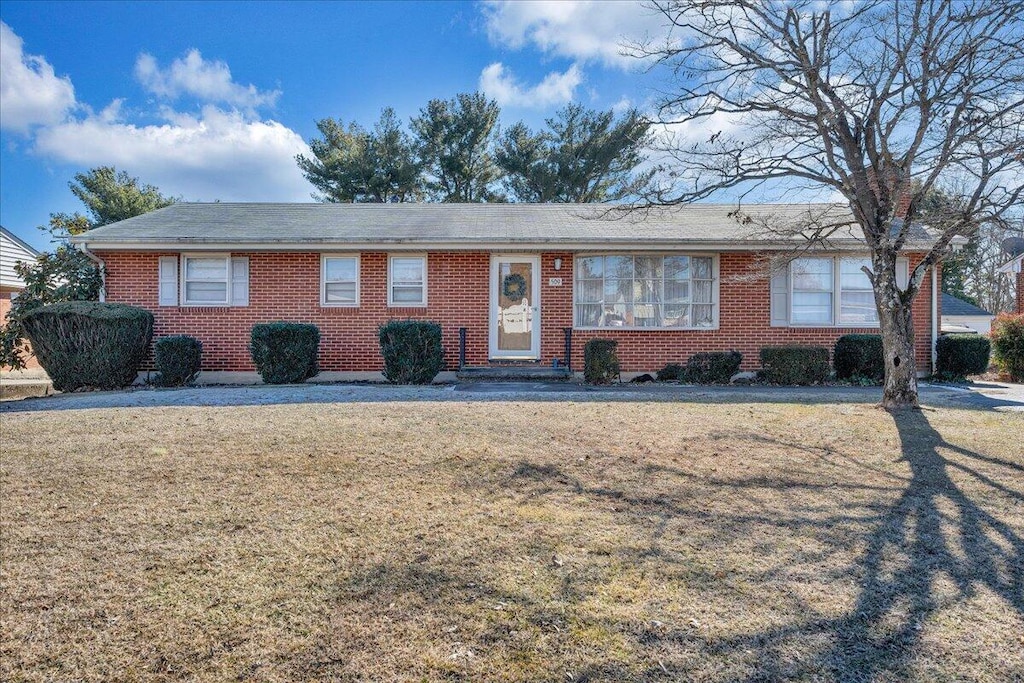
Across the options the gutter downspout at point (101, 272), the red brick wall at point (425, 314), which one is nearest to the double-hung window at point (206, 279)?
the red brick wall at point (425, 314)

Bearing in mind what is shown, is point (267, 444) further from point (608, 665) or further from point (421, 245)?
point (421, 245)

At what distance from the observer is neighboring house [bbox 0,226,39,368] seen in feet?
59.3

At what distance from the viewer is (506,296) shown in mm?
12117

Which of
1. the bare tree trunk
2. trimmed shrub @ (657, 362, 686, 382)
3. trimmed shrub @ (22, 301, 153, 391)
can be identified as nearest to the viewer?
the bare tree trunk

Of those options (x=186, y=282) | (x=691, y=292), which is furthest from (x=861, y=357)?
(x=186, y=282)

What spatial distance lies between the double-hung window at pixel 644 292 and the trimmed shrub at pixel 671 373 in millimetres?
951

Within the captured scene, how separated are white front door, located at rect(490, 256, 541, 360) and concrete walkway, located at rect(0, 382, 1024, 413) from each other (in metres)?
1.92

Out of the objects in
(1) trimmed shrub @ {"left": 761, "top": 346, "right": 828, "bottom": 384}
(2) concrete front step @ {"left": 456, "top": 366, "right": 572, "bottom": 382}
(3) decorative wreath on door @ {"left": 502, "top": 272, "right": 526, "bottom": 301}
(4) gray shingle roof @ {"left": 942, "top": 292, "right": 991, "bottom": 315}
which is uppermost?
(4) gray shingle roof @ {"left": 942, "top": 292, "right": 991, "bottom": 315}

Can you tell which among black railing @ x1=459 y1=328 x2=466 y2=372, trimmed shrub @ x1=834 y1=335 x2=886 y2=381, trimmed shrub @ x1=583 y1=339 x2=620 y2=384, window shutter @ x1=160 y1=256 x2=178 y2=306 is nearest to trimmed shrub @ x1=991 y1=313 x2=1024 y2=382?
trimmed shrub @ x1=834 y1=335 x2=886 y2=381

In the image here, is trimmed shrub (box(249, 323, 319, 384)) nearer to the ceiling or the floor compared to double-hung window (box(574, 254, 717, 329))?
nearer to the floor

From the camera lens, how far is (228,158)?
76.3 feet

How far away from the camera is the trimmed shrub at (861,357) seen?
11.1 metres

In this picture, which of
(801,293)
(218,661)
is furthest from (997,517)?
(801,293)

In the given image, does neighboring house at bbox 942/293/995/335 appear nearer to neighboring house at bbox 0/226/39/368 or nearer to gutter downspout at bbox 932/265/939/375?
gutter downspout at bbox 932/265/939/375
